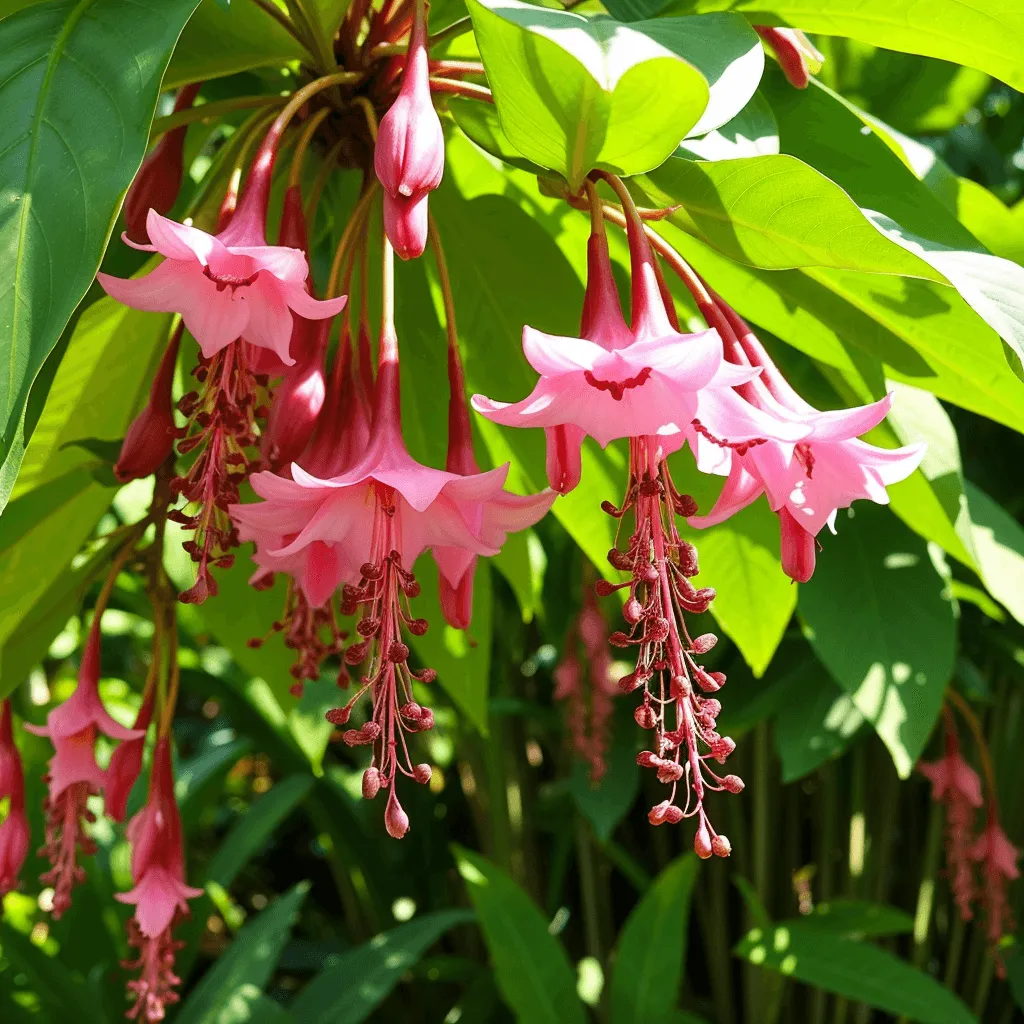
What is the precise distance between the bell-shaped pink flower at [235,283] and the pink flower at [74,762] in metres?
0.29

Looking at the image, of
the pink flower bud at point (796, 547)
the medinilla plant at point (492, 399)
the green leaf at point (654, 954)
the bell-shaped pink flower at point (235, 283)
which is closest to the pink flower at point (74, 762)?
the medinilla plant at point (492, 399)

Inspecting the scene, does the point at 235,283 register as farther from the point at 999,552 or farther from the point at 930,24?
the point at 999,552

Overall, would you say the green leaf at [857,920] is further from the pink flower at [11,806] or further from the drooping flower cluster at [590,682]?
the pink flower at [11,806]

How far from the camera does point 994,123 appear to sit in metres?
1.86

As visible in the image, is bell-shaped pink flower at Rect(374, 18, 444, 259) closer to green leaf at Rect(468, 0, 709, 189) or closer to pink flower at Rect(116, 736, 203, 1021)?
green leaf at Rect(468, 0, 709, 189)

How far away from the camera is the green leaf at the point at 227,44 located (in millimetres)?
603

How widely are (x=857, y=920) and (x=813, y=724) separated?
0.29 m

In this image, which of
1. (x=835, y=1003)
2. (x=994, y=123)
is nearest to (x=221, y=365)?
(x=835, y=1003)

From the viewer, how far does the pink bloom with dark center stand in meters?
1.31

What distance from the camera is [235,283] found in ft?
1.51

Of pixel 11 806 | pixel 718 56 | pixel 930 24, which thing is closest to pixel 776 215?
pixel 718 56

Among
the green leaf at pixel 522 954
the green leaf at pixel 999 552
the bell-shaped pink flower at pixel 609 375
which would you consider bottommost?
the green leaf at pixel 522 954

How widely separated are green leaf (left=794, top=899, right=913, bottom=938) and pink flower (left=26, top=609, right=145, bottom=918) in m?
0.95

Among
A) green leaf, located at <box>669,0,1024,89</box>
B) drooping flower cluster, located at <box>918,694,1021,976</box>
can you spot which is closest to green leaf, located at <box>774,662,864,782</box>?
drooping flower cluster, located at <box>918,694,1021,976</box>
